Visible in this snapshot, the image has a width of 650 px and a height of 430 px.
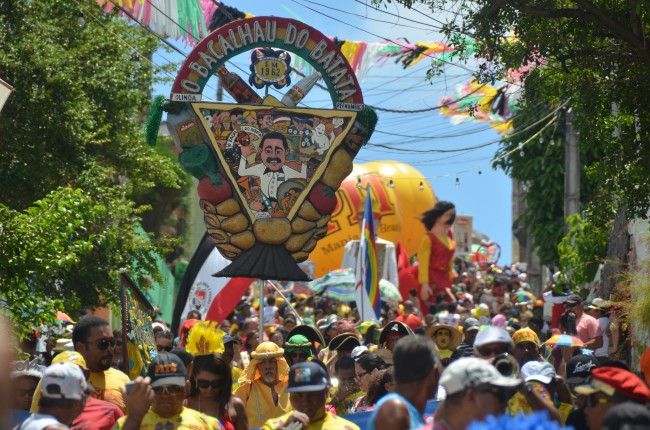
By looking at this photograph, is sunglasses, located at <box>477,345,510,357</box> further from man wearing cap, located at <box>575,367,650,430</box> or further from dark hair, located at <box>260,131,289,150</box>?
dark hair, located at <box>260,131,289,150</box>

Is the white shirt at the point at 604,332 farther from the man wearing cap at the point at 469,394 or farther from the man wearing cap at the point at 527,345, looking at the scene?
the man wearing cap at the point at 469,394

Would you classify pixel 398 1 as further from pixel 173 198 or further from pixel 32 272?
pixel 173 198

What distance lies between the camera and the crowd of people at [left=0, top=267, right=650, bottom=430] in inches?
202

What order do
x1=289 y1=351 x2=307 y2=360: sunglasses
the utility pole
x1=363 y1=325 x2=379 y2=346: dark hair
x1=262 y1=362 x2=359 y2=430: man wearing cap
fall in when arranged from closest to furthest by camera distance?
x1=262 y1=362 x2=359 y2=430: man wearing cap < x1=289 y1=351 x2=307 y2=360: sunglasses < x1=363 y1=325 x2=379 y2=346: dark hair < the utility pole

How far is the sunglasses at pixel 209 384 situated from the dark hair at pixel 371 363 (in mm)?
1881

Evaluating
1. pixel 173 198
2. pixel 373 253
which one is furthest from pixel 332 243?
pixel 373 253

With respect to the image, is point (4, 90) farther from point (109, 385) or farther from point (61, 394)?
point (61, 394)

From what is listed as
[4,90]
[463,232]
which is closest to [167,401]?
[4,90]

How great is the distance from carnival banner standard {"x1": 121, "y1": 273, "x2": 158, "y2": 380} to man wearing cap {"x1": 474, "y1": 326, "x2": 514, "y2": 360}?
3.10m

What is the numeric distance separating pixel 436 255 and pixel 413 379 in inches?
815

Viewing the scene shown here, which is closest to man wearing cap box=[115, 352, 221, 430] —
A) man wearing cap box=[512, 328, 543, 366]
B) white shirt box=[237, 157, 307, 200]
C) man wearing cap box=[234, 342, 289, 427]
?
man wearing cap box=[234, 342, 289, 427]

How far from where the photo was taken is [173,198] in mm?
30562

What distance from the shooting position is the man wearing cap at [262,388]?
9.09 metres

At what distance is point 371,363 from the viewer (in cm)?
909
